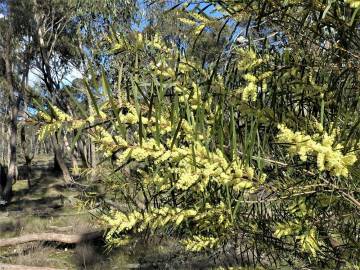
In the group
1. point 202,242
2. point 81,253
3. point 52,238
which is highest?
point 202,242

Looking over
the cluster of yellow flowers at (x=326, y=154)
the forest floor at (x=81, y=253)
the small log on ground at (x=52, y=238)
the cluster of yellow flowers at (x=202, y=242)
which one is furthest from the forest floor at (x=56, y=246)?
the cluster of yellow flowers at (x=326, y=154)

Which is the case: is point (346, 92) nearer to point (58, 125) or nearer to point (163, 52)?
point (163, 52)

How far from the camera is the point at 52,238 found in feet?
30.2

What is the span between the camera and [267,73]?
1478mm

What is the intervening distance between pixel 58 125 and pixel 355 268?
985 millimetres

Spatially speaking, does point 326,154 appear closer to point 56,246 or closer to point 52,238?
point 52,238

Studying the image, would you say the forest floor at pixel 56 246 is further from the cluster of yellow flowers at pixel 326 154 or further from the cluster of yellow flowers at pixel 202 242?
the cluster of yellow flowers at pixel 326 154

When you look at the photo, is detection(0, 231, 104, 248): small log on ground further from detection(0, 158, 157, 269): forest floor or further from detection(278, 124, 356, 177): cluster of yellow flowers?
detection(278, 124, 356, 177): cluster of yellow flowers

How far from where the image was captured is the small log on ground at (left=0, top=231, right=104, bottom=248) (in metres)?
9.13

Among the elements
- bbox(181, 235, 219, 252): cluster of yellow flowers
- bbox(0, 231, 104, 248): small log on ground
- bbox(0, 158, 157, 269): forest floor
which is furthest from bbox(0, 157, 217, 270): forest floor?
bbox(181, 235, 219, 252): cluster of yellow flowers

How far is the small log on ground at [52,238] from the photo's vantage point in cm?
913

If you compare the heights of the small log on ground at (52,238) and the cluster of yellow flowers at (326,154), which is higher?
the cluster of yellow flowers at (326,154)

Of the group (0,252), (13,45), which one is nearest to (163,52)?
(0,252)

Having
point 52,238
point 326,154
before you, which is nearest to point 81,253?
point 52,238
